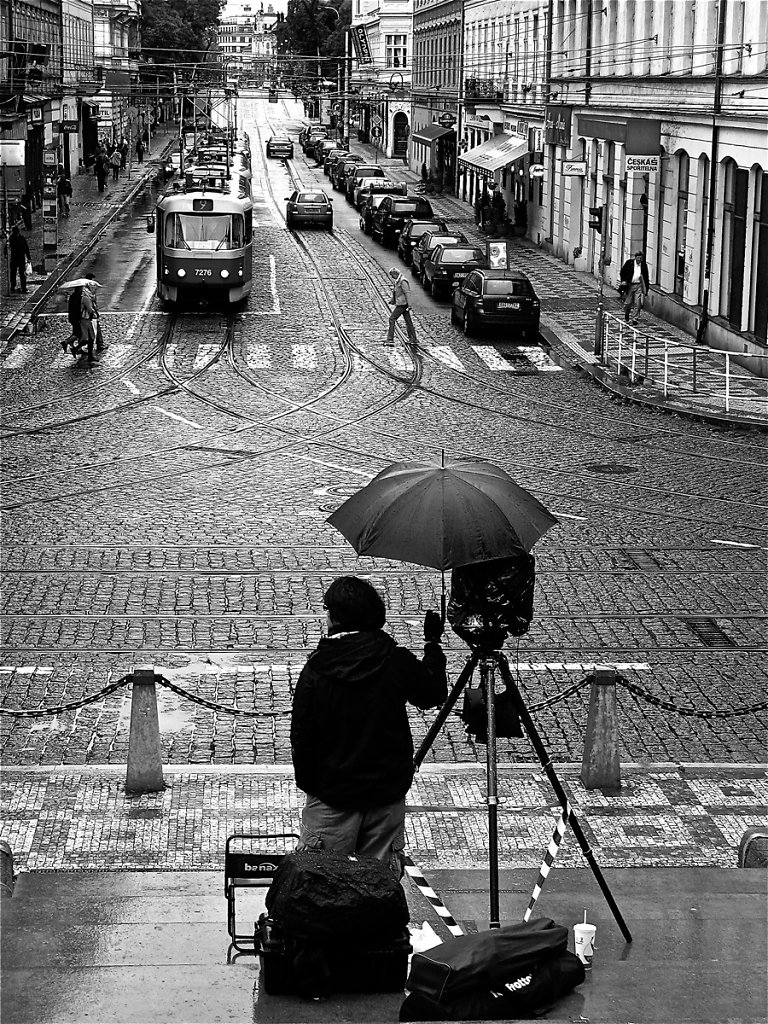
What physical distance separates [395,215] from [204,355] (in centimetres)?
2103

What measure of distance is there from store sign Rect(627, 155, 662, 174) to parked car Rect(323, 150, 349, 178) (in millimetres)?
45863

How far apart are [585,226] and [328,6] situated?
13472 cm

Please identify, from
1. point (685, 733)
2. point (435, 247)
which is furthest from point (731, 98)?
point (685, 733)

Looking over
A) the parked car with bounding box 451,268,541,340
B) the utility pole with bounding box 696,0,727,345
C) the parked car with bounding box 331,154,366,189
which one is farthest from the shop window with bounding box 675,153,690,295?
the parked car with bounding box 331,154,366,189

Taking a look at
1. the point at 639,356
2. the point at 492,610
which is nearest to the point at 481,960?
the point at 492,610

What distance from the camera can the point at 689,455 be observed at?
23.1m

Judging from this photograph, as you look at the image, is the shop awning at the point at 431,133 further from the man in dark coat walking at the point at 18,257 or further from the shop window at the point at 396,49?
the man in dark coat walking at the point at 18,257

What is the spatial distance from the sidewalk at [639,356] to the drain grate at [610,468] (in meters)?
3.94

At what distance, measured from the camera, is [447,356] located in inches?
1262

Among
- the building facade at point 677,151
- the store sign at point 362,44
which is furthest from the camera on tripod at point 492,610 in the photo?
the store sign at point 362,44

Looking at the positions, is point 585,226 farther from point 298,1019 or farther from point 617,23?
point 298,1019

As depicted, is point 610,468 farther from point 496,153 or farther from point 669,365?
point 496,153

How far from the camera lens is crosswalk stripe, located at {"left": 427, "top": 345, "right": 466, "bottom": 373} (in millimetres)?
31031

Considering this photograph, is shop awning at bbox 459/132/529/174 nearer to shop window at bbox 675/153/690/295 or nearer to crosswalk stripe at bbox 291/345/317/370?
shop window at bbox 675/153/690/295
